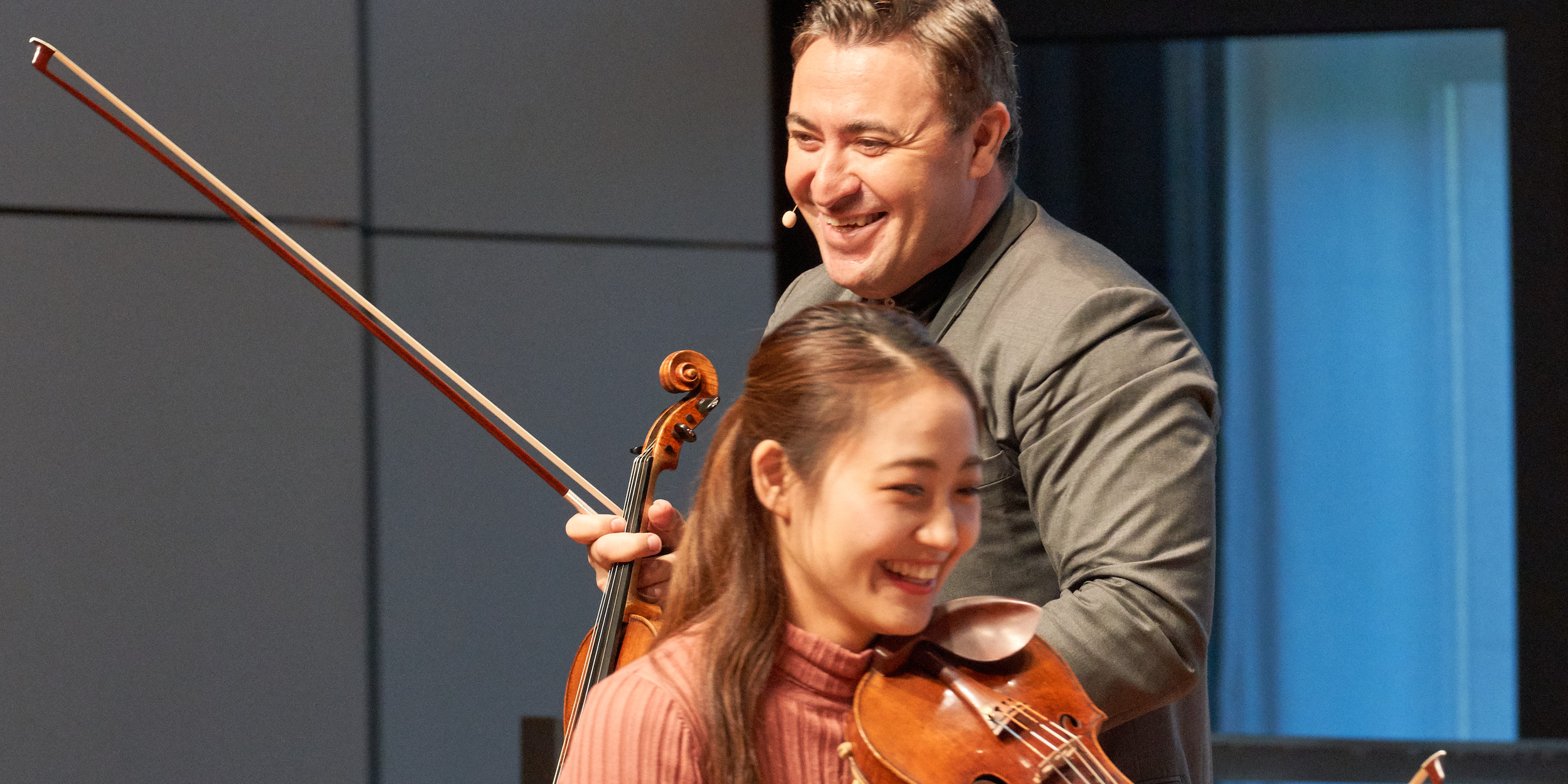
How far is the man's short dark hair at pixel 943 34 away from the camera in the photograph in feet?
4.46

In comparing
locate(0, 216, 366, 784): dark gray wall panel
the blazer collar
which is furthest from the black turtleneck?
locate(0, 216, 366, 784): dark gray wall panel

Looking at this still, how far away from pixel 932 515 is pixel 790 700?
0.17m

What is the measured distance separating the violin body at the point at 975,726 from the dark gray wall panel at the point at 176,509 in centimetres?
178

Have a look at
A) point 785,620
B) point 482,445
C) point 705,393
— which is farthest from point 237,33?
point 785,620

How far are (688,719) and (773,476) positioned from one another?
0.18 meters

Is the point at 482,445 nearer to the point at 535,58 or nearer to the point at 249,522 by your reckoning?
the point at 249,522

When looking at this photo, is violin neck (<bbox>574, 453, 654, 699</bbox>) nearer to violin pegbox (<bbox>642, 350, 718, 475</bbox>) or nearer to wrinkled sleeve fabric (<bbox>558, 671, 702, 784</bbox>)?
violin pegbox (<bbox>642, 350, 718, 475</bbox>)

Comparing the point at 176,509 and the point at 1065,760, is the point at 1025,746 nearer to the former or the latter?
the point at 1065,760

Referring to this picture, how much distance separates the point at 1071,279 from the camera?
52.5 inches

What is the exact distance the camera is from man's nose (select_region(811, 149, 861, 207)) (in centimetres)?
138

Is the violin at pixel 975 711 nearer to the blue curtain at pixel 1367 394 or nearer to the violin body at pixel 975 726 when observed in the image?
the violin body at pixel 975 726

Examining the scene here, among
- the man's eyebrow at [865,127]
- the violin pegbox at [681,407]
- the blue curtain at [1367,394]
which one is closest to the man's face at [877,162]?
the man's eyebrow at [865,127]

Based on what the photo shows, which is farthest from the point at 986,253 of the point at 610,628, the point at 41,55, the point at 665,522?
the point at 41,55

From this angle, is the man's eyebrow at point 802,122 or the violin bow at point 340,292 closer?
the man's eyebrow at point 802,122
